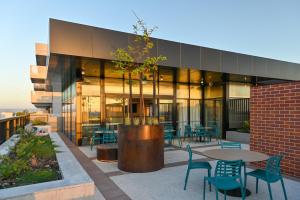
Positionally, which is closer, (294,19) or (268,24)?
(294,19)

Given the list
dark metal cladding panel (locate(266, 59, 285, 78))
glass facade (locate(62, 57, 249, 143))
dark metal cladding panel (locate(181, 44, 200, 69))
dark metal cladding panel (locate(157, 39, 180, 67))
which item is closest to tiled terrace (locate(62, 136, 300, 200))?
glass facade (locate(62, 57, 249, 143))

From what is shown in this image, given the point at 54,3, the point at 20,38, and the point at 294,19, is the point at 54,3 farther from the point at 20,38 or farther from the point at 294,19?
the point at 294,19

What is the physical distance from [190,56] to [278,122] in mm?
4640

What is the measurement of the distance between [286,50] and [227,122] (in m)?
9.17

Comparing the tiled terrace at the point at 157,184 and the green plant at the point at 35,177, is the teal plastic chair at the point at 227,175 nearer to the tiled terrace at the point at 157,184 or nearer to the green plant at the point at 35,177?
the tiled terrace at the point at 157,184

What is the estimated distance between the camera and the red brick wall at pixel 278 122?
16.4 feet

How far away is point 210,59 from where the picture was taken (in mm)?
9531

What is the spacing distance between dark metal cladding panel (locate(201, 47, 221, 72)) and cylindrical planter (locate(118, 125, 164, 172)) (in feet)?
16.6

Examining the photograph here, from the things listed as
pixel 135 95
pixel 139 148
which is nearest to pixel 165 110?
pixel 135 95

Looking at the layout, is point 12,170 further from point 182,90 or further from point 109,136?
point 182,90

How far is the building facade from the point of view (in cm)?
700

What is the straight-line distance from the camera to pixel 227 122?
40.0 feet

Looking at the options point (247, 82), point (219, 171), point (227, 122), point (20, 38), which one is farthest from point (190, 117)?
point (20, 38)

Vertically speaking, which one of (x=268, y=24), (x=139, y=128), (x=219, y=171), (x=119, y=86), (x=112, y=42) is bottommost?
(x=219, y=171)
